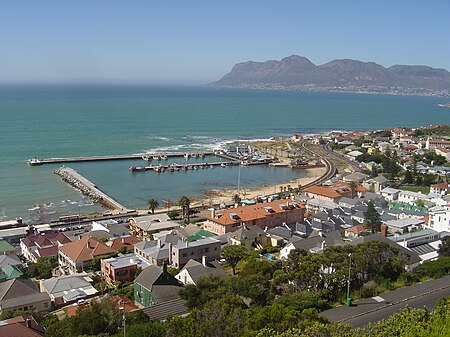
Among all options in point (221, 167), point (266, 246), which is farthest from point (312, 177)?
point (266, 246)

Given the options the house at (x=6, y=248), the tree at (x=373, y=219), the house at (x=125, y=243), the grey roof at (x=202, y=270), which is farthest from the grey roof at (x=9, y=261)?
the tree at (x=373, y=219)

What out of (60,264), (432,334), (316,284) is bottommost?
(60,264)

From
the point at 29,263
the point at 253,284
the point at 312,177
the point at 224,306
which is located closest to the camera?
the point at 224,306

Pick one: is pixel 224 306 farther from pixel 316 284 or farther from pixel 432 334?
pixel 432 334

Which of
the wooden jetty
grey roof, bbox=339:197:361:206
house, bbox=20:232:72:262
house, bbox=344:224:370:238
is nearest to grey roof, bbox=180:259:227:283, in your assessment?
house, bbox=20:232:72:262

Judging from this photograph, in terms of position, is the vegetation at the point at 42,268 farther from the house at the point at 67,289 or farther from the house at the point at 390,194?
the house at the point at 390,194

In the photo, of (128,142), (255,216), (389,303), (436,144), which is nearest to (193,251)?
(255,216)

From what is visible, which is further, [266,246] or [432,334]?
[266,246]
